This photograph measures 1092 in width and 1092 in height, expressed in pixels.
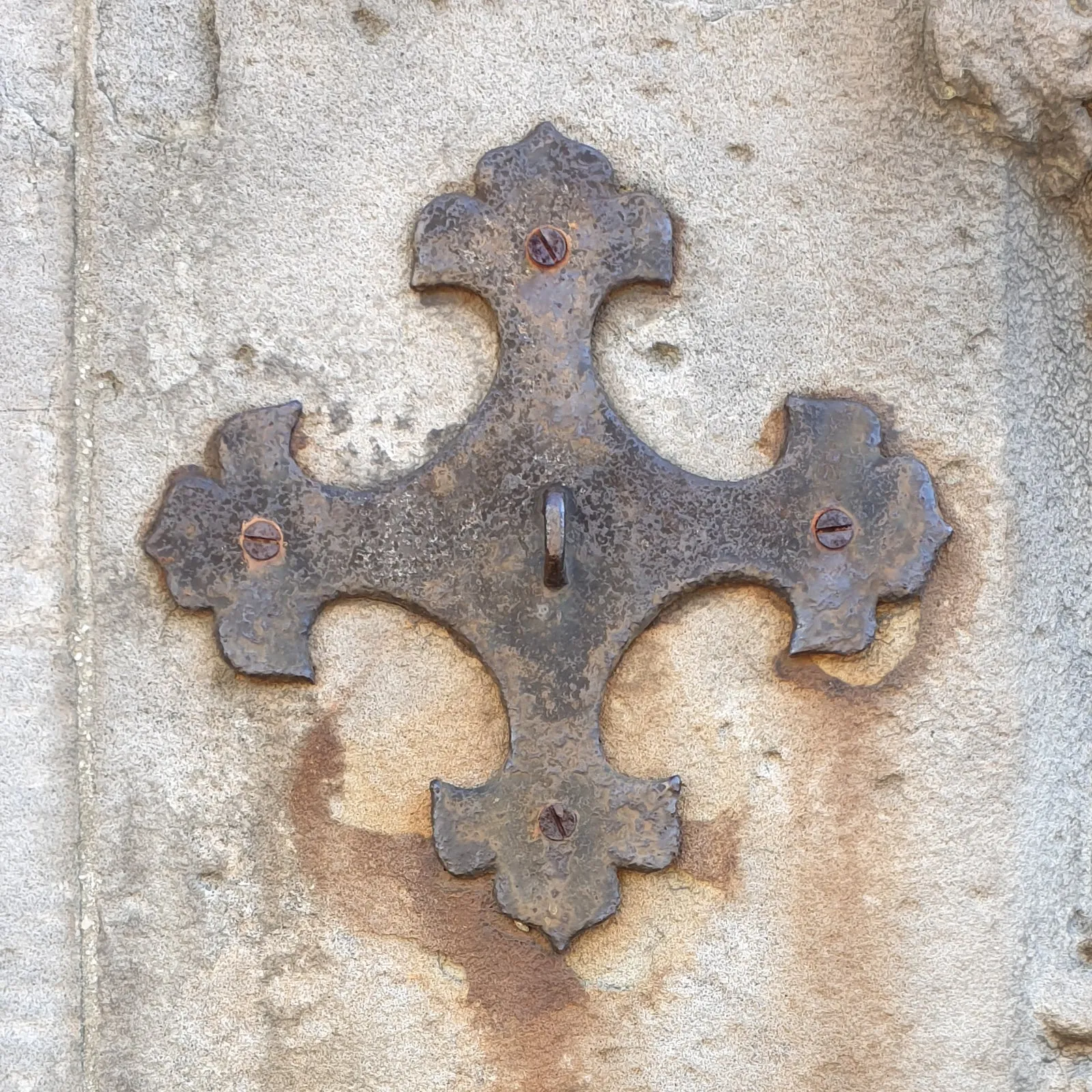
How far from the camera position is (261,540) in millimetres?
978

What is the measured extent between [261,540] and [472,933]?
0.32 meters

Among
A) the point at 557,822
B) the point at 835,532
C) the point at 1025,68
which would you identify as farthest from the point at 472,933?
the point at 1025,68

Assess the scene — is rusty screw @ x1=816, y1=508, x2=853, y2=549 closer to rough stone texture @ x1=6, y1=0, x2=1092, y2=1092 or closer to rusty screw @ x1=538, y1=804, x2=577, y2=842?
rough stone texture @ x1=6, y1=0, x2=1092, y2=1092

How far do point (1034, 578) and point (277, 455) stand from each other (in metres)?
0.56

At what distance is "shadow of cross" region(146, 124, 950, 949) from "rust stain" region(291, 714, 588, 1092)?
1.0 inches

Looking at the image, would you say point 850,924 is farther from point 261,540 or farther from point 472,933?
point 261,540

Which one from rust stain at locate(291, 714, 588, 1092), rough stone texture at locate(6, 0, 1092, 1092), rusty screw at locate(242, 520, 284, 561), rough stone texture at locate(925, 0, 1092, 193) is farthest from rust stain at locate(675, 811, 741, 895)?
rough stone texture at locate(925, 0, 1092, 193)

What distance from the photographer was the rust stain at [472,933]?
97 centimetres

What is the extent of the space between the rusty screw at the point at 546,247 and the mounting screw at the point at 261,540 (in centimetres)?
28

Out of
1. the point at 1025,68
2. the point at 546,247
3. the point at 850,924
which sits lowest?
the point at 850,924

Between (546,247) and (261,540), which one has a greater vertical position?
(546,247)

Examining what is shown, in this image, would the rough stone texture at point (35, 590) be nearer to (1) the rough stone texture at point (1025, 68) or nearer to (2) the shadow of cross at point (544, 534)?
(2) the shadow of cross at point (544, 534)

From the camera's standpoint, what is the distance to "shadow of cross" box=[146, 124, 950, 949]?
97cm

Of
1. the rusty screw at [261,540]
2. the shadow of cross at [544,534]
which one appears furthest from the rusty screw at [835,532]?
the rusty screw at [261,540]
